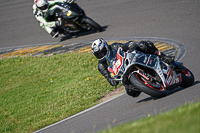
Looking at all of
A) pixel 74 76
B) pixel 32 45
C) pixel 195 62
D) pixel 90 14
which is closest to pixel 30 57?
pixel 32 45

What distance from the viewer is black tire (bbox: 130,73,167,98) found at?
646 cm

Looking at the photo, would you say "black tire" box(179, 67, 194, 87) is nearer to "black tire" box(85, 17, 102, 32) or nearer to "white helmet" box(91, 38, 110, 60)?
"white helmet" box(91, 38, 110, 60)

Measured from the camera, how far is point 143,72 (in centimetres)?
668

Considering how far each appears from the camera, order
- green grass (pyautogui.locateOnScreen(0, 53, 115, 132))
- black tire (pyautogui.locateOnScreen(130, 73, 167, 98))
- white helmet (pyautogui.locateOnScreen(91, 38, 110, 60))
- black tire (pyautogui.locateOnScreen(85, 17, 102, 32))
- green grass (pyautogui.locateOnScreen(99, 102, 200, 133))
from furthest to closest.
Result: black tire (pyautogui.locateOnScreen(85, 17, 102, 32)), green grass (pyautogui.locateOnScreen(0, 53, 115, 132)), white helmet (pyautogui.locateOnScreen(91, 38, 110, 60)), black tire (pyautogui.locateOnScreen(130, 73, 167, 98)), green grass (pyautogui.locateOnScreen(99, 102, 200, 133))

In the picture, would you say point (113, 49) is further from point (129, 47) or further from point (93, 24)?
point (93, 24)

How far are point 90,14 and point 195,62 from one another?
886 cm

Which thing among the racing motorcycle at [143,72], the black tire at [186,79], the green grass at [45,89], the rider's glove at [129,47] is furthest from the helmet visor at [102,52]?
the green grass at [45,89]

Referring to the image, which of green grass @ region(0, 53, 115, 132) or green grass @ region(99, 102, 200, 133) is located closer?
green grass @ region(99, 102, 200, 133)

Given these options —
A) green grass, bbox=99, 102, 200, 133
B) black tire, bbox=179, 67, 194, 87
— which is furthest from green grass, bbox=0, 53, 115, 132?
green grass, bbox=99, 102, 200, 133

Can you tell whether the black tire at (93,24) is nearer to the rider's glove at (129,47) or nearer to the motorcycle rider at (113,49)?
the motorcycle rider at (113,49)

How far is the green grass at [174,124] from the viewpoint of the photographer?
364cm

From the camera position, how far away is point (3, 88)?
12.3 metres

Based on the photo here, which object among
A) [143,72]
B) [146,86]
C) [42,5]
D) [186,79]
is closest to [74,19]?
[42,5]

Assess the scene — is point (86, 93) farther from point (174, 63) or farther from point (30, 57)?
point (30, 57)
